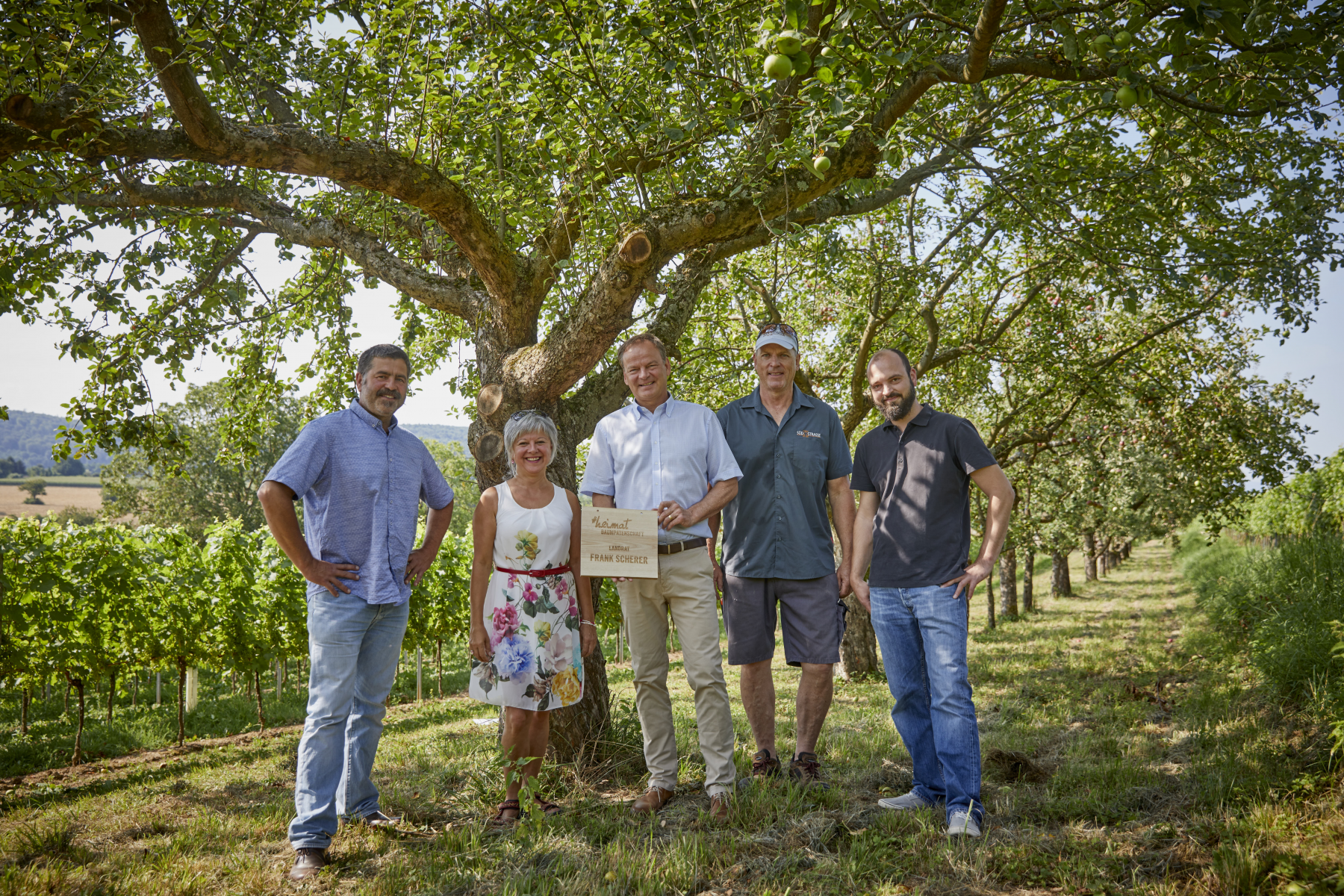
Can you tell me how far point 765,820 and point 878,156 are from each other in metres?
3.93

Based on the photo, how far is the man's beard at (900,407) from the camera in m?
4.04

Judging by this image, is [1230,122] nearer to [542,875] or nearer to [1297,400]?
[542,875]

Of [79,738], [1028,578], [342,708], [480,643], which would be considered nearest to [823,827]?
[480,643]

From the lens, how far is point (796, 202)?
16.0ft

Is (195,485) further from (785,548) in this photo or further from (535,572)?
(785,548)

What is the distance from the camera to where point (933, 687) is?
3818 mm

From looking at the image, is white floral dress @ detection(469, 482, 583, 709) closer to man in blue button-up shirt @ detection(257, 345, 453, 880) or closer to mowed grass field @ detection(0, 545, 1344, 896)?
man in blue button-up shirt @ detection(257, 345, 453, 880)

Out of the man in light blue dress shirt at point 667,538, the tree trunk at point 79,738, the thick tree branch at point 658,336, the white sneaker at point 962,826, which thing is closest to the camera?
the white sneaker at point 962,826

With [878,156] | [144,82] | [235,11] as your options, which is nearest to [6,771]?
[144,82]

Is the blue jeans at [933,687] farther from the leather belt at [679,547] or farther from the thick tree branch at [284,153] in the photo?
the thick tree branch at [284,153]

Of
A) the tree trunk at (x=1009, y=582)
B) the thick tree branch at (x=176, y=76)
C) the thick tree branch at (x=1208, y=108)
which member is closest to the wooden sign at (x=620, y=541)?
the thick tree branch at (x=176, y=76)

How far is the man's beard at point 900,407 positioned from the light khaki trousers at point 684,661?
1250 millimetres

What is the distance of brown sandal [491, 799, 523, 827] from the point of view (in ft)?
12.8

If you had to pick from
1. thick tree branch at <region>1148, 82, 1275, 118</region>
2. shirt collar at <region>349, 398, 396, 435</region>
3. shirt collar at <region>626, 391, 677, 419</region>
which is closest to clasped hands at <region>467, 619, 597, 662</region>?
shirt collar at <region>349, 398, 396, 435</region>
